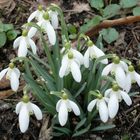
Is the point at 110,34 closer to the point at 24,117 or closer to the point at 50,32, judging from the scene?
the point at 50,32

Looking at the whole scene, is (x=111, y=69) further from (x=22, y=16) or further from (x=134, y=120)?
(x=22, y=16)

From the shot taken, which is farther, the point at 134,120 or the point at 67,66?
the point at 134,120

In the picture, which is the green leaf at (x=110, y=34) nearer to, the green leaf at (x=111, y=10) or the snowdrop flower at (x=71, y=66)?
the green leaf at (x=111, y=10)

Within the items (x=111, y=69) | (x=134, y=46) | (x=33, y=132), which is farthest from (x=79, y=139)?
(x=134, y=46)

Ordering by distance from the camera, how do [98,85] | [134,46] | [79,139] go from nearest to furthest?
[98,85], [79,139], [134,46]

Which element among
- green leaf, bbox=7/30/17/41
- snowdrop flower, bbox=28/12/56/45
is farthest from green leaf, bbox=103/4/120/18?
snowdrop flower, bbox=28/12/56/45
